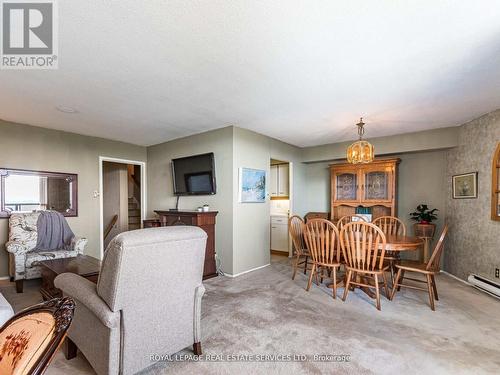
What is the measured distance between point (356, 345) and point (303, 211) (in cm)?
383

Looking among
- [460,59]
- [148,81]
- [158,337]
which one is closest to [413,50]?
[460,59]

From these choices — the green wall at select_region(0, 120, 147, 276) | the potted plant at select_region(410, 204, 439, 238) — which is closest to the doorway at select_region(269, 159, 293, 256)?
the potted plant at select_region(410, 204, 439, 238)

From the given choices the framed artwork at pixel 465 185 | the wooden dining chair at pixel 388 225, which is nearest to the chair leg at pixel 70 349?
the wooden dining chair at pixel 388 225

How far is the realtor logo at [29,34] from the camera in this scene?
1596 millimetres

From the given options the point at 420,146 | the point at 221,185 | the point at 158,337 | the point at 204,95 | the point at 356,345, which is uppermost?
the point at 204,95

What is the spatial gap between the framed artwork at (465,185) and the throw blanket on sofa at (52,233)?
19.8ft

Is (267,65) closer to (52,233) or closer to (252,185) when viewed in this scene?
(252,185)

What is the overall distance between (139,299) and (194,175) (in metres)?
3.14

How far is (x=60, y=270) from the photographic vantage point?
2613 mm

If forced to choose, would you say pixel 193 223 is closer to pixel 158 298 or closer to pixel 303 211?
pixel 158 298

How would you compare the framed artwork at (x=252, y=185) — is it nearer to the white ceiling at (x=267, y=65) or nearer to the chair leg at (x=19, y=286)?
the white ceiling at (x=267, y=65)

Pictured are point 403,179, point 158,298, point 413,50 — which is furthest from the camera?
point 403,179

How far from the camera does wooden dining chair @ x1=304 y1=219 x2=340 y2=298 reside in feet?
10.1

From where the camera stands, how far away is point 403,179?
4840 mm
